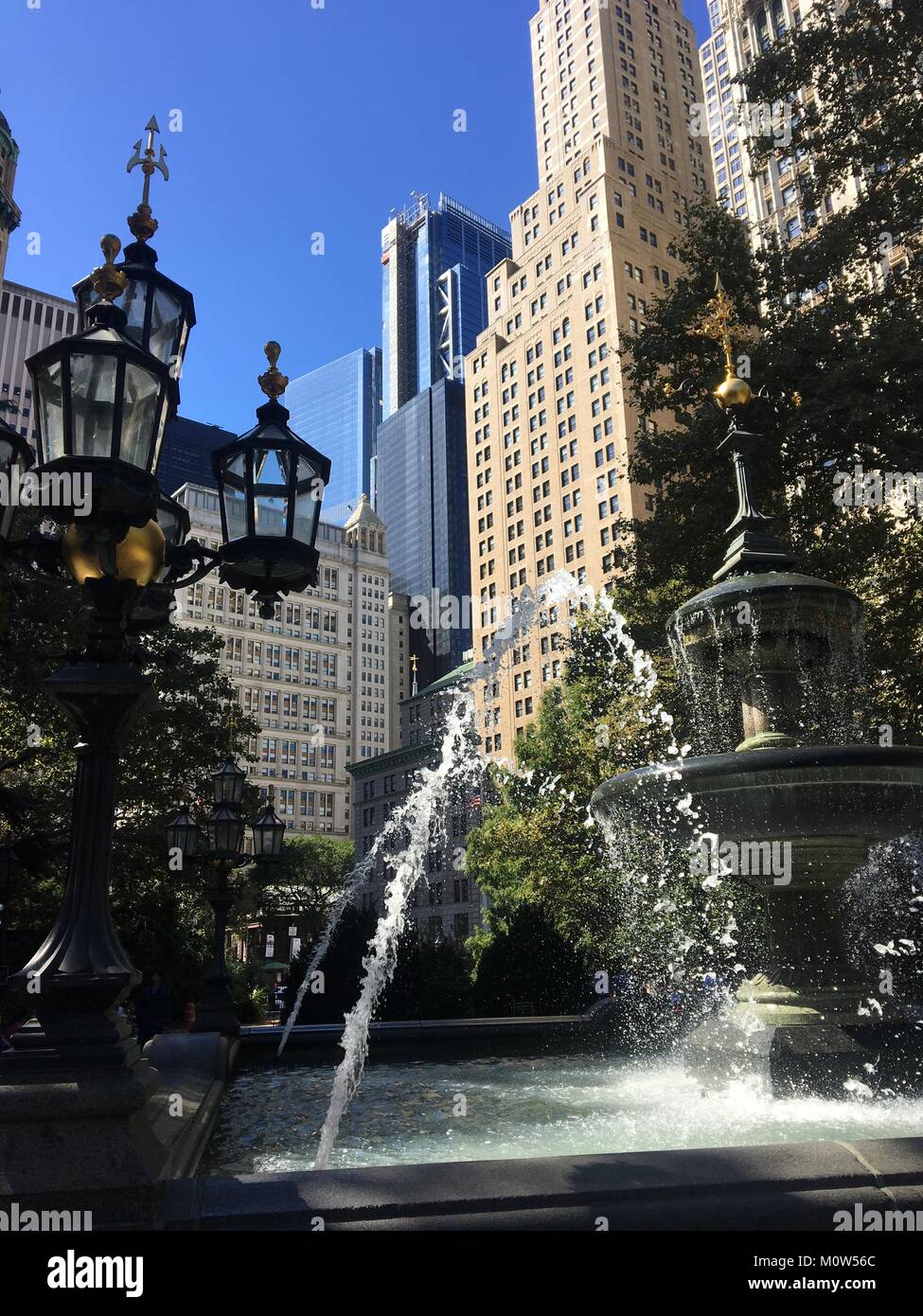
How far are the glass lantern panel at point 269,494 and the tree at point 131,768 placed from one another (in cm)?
1512

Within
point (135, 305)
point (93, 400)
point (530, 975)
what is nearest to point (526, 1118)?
point (93, 400)

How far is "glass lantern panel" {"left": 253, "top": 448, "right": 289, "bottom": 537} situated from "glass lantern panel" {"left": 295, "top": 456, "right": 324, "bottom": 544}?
89 mm

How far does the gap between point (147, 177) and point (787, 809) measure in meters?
7.54

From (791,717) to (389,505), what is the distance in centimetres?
17898

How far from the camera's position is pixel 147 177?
7117mm

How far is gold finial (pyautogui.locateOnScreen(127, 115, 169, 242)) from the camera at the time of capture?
6617 millimetres

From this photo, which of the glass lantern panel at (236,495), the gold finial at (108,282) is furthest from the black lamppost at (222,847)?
the gold finial at (108,282)

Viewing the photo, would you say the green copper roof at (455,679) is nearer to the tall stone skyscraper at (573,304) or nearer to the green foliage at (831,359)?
the tall stone skyscraper at (573,304)

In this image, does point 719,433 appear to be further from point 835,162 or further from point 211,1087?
point 211,1087

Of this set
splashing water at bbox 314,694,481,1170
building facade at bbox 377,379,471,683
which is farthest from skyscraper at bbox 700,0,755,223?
splashing water at bbox 314,694,481,1170

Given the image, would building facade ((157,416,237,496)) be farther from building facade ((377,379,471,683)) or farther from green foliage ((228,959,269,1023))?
green foliage ((228,959,269,1023))

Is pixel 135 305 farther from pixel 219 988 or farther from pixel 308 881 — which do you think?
pixel 308 881

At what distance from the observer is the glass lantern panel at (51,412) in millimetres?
4625
